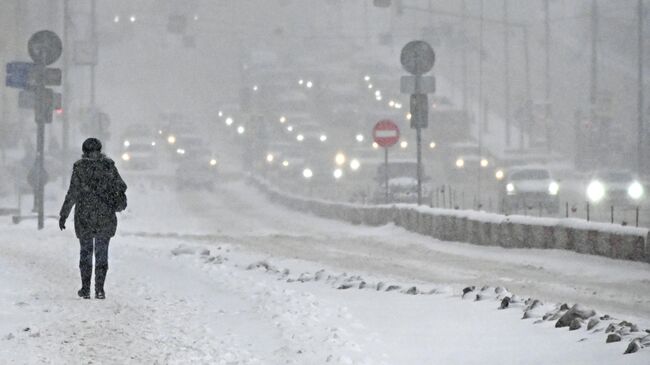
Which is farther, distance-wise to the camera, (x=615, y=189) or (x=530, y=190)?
(x=615, y=189)

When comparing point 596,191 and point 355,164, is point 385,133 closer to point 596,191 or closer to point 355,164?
point 596,191

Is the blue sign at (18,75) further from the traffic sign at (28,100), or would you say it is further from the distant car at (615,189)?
the distant car at (615,189)

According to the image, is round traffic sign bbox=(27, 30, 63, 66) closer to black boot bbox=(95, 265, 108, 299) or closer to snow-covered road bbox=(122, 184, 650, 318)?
snow-covered road bbox=(122, 184, 650, 318)

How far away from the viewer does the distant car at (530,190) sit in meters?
43.5

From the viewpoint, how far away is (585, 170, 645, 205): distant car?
4628 cm

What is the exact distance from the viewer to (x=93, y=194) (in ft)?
48.8

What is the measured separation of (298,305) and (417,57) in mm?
17035

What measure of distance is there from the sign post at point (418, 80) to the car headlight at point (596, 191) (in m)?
16.7

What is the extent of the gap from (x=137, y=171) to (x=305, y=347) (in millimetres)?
70728

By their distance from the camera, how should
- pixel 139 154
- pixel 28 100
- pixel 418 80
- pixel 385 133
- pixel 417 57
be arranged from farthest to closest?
pixel 139 154
pixel 385 133
pixel 28 100
pixel 418 80
pixel 417 57

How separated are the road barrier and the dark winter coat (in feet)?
25.6

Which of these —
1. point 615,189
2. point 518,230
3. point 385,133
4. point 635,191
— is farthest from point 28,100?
point 615,189

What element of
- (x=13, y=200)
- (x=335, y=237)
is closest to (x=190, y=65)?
(x=13, y=200)

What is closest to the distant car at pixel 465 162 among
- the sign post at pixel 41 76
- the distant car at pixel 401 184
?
the distant car at pixel 401 184
